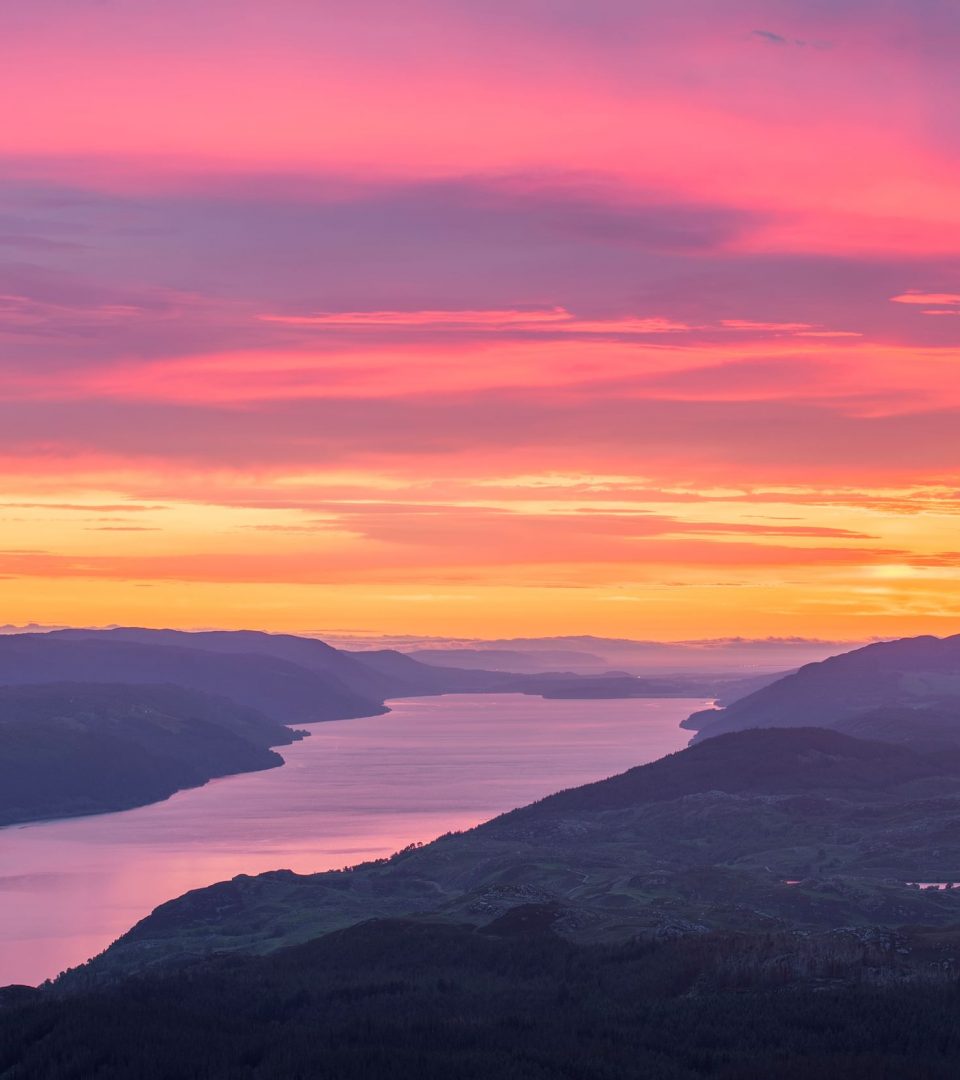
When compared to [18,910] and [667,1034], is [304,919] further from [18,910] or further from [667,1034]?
[667,1034]

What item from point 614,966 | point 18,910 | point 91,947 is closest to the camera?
point 614,966

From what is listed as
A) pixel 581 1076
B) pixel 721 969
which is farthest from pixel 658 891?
pixel 581 1076

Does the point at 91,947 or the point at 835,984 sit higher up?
the point at 835,984

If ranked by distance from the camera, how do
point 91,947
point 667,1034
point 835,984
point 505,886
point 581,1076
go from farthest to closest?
point 91,947 < point 505,886 < point 835,984 < point 667,1034 < point 581,1076

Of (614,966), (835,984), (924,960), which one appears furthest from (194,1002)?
(924,960)

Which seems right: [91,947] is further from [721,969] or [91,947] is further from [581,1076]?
[581,1076]

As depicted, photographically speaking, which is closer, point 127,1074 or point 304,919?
point 127,1074
